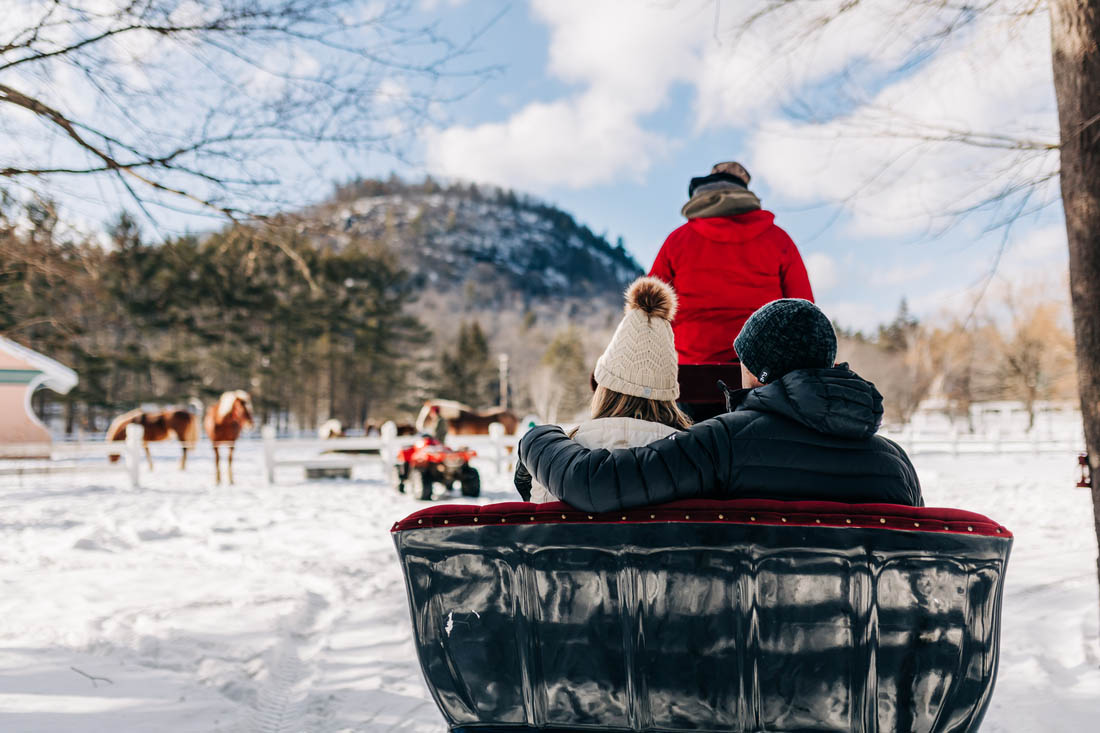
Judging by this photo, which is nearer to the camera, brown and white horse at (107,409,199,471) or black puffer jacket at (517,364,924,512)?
black puffer jacket at (517,364,924,512)

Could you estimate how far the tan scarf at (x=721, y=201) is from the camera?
3.26m

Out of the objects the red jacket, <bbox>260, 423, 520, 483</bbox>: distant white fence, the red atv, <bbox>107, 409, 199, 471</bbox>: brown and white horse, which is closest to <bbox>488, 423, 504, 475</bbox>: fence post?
<bbox>260, 423, 520, 483</bbox>: distant white fence

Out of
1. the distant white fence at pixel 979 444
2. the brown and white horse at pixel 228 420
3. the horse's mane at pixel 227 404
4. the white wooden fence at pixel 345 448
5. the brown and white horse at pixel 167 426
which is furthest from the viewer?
the distant white fence at pixel 979 444

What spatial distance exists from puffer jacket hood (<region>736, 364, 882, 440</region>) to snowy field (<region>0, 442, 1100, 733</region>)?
222 cm

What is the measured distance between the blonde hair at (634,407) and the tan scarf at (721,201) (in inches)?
56.5

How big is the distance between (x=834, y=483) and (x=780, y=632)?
391 mm

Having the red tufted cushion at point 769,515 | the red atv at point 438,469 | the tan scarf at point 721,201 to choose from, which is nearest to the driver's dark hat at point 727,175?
the tan scarf at point 721,201

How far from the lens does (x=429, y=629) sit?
1.84 m

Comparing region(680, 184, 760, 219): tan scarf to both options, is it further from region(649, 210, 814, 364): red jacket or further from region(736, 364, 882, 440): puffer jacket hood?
region(736, 364, 882, 440): puffer jacket hood

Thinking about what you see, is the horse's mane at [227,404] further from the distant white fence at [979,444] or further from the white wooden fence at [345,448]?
the distant white fence at [979,444]

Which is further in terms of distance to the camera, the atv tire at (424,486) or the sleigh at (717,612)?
the atv tire at (424,486)

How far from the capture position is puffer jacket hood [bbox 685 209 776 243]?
3301 mm

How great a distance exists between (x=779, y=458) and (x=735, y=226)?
1.85m

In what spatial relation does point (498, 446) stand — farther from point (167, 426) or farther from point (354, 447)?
point (167, 426)
